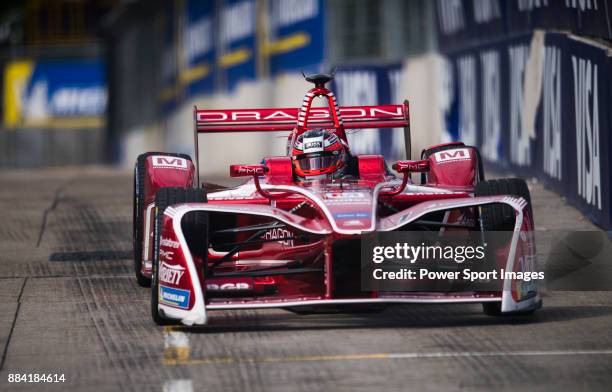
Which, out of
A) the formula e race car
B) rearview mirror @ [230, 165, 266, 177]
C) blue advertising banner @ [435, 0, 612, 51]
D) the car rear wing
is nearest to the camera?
the formula e race car

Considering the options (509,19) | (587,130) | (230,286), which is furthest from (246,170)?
(509,19)

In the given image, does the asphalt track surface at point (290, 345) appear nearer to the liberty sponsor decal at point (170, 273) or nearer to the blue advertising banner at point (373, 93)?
the liberty sponsor decal at point (170, 273)

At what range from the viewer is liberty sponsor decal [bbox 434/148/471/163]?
10.4 meters

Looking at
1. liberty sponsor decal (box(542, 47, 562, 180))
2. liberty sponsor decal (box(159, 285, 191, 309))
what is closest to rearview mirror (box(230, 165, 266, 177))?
liberty sponsor decal (box(159, 285, 191, 309))

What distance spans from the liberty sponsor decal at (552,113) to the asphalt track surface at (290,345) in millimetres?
4697

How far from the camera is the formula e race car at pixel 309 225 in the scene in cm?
802

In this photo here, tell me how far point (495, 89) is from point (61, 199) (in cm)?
556

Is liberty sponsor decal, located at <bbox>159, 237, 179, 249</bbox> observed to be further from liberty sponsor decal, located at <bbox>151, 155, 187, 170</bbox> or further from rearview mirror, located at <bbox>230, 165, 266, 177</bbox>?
liberty sponsor decal, located at <bbox>151, 155, 187, 170</bbox>

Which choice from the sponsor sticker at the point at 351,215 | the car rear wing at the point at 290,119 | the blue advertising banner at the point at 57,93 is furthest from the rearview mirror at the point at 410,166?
the blue advertising banner at the point at 57,93

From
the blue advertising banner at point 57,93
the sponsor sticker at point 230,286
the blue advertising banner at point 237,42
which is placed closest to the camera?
the sponsor sticker at point 230,286

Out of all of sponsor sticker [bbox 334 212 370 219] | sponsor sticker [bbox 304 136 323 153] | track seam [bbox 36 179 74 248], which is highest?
sponsor sticker [bbox 304 136 323 153]

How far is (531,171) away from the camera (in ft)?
51.4

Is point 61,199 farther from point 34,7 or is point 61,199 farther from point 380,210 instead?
point 34,7

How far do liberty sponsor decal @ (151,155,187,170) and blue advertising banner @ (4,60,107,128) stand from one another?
4712cm
